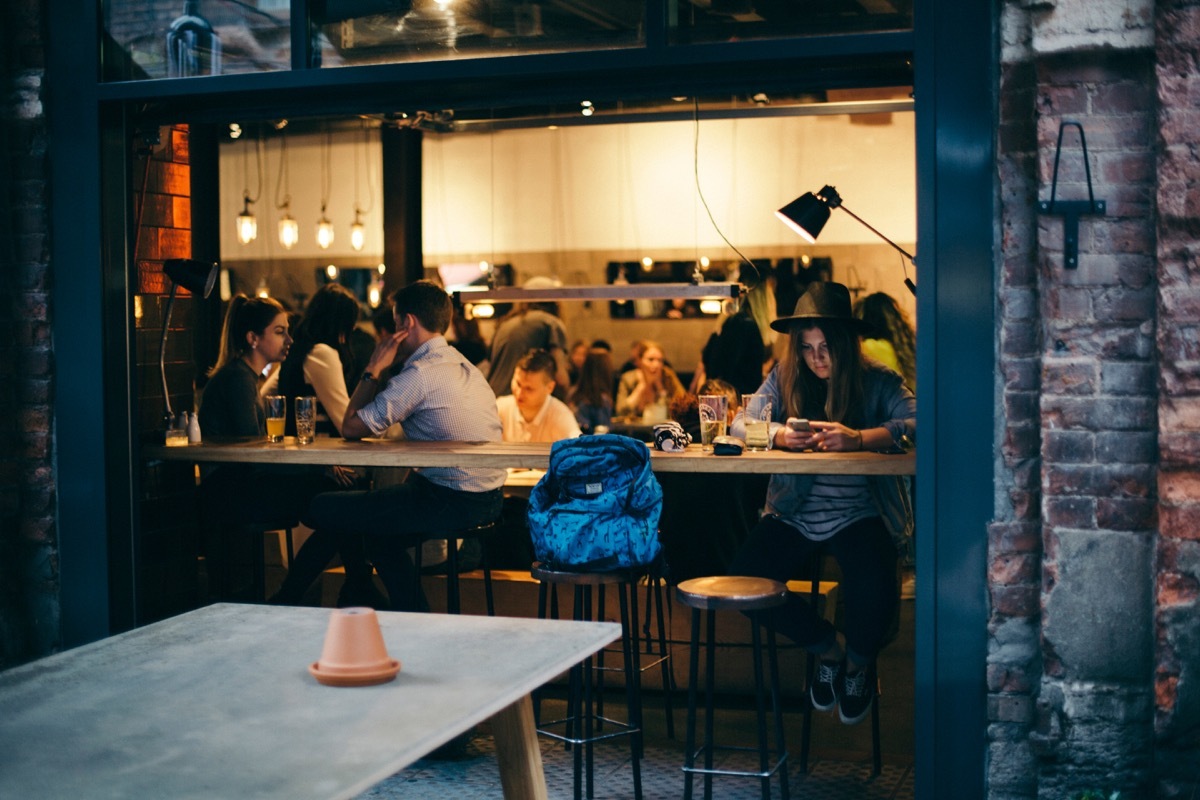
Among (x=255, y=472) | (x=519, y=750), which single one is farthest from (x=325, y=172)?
(x=519, y=750)

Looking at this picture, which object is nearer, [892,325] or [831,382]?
[831,382]

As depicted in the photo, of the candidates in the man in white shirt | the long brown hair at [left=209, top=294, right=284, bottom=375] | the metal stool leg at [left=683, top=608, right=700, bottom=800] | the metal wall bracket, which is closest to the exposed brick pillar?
the metal wall bracket

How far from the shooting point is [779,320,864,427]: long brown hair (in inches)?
180

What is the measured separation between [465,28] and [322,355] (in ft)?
7.09

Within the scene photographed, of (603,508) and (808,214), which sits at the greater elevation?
(808,214)

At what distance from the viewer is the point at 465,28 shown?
13.7 feet

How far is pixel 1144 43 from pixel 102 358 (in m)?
3.39

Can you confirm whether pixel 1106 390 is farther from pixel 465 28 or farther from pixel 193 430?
pixel 193 430

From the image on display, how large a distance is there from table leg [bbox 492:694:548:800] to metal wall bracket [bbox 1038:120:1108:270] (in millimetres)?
1853

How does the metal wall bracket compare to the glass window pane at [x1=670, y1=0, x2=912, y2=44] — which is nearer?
the metal wall bracket

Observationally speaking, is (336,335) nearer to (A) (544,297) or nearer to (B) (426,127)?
(A) (544,297)

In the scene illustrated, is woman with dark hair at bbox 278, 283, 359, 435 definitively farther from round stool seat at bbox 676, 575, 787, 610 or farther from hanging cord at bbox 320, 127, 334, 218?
hanging cord at bbox 320, 127, 334, 218

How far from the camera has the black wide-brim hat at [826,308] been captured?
15.1 feet

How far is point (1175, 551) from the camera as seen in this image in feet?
11.1
